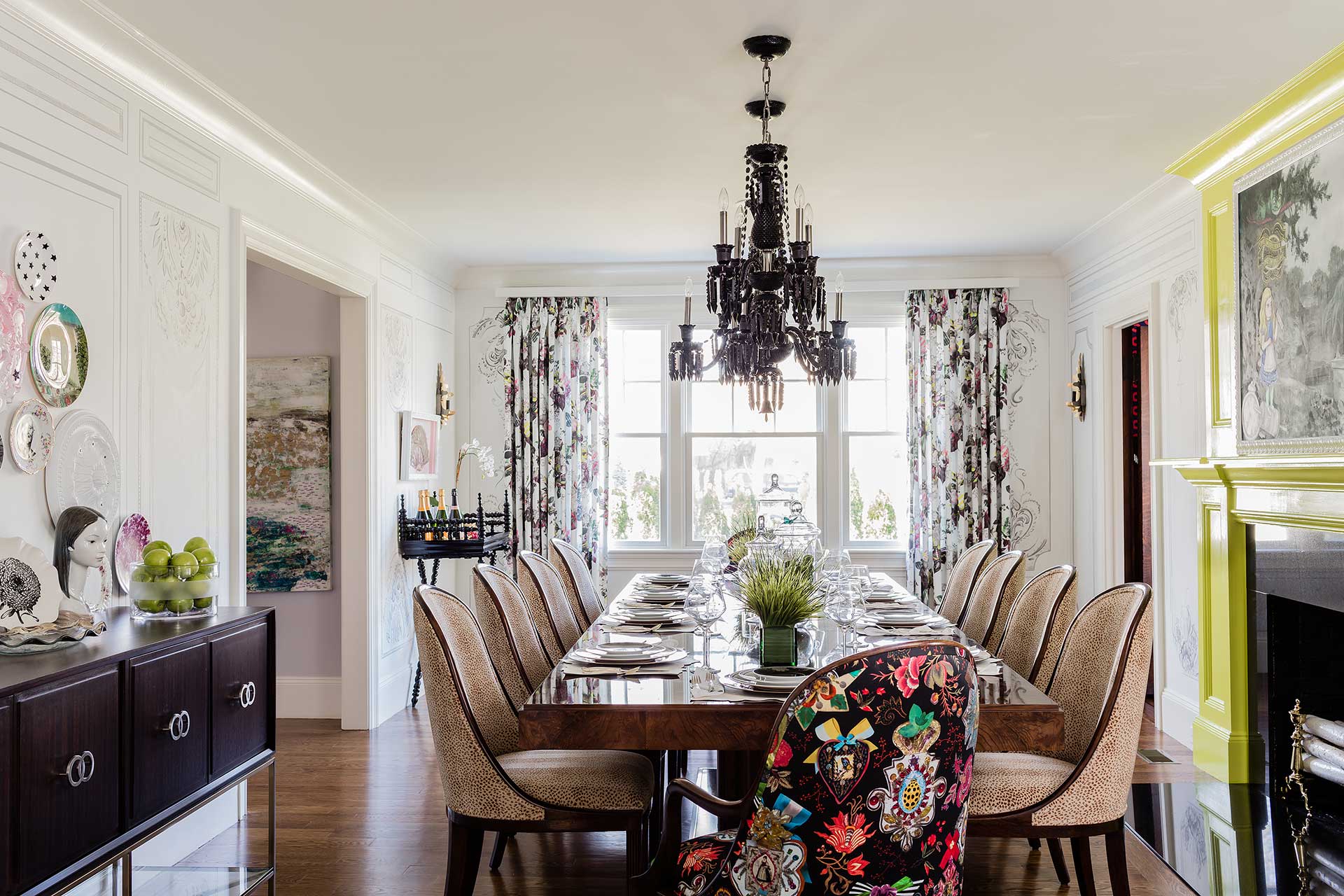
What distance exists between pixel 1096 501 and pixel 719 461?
2365 millimetres

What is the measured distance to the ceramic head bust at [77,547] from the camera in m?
2.76

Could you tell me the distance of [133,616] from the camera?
2785 millimetres

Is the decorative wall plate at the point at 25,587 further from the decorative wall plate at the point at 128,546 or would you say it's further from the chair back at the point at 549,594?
the chair back at the point at 549,594

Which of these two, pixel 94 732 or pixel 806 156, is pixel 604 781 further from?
pixel 806 156

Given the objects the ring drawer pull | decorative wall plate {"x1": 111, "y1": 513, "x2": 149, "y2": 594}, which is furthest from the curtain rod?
the ring drawer pull

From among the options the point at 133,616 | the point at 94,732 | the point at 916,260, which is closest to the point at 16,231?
the point at 133,616

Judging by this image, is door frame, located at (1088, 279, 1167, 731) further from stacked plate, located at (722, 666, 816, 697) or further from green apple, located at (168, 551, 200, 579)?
green apple, located at (168, 551, 200, 579)

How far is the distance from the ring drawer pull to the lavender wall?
331cm

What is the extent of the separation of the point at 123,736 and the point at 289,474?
10.9 feet

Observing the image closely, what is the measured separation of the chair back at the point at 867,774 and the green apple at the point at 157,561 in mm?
1861

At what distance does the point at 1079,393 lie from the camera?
238 inches

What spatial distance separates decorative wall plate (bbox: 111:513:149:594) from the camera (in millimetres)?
3055

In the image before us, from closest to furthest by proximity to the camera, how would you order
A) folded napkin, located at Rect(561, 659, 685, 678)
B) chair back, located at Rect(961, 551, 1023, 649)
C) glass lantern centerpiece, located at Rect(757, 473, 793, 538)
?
folded napkin, located at Rect(561, 659, 685, 678), chair back, located at Rect(961, 551, 1023, 649), glass lantern centerpiece, located at Rect(757, 473, 793, 538)

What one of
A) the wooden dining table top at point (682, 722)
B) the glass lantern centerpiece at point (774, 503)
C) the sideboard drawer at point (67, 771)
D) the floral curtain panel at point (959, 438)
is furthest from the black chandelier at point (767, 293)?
the floral curtain panel at point (959, 438)
